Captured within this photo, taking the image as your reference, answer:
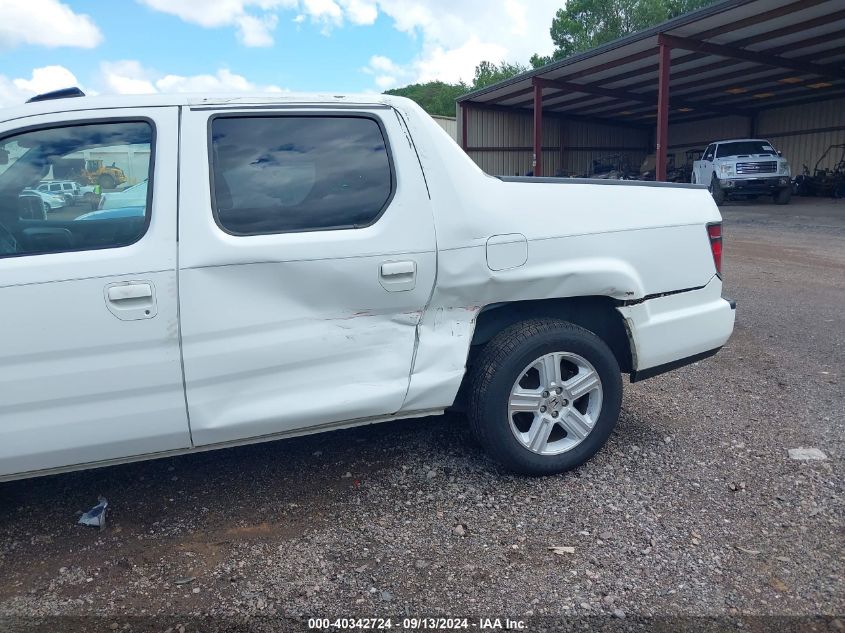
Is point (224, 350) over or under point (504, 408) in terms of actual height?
over

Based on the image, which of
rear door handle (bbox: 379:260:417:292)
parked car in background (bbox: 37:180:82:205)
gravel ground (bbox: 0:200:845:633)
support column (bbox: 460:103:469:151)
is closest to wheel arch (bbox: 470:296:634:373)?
rear door handle (bbox: 379:260:417:292)

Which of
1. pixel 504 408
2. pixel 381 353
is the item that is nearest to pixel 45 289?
pixel 381 353

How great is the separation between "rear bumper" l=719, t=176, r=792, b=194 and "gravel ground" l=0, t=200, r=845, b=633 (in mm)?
19179

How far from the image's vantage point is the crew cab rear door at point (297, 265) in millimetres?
2785

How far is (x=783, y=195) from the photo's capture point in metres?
22.4

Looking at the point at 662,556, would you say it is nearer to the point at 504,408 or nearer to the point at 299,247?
the point at 504,408

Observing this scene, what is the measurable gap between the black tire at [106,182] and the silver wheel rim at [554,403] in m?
2.01

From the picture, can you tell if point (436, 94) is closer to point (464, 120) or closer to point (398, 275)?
point (464, 120)

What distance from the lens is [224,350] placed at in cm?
280

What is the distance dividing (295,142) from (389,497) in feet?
5.69

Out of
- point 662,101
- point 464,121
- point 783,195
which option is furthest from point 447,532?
point 464,121

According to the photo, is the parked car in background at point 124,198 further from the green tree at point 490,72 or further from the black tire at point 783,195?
the green tree at point 490,72

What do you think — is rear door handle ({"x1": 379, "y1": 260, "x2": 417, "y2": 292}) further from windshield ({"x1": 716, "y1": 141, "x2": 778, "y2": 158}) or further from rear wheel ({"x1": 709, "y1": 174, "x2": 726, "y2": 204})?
windshield ({"x1": 716, "y1": 141, "x2": 778, "y2": 158})

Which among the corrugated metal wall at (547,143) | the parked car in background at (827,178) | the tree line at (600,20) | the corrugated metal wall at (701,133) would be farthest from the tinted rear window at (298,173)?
the tree line at (600,20)
